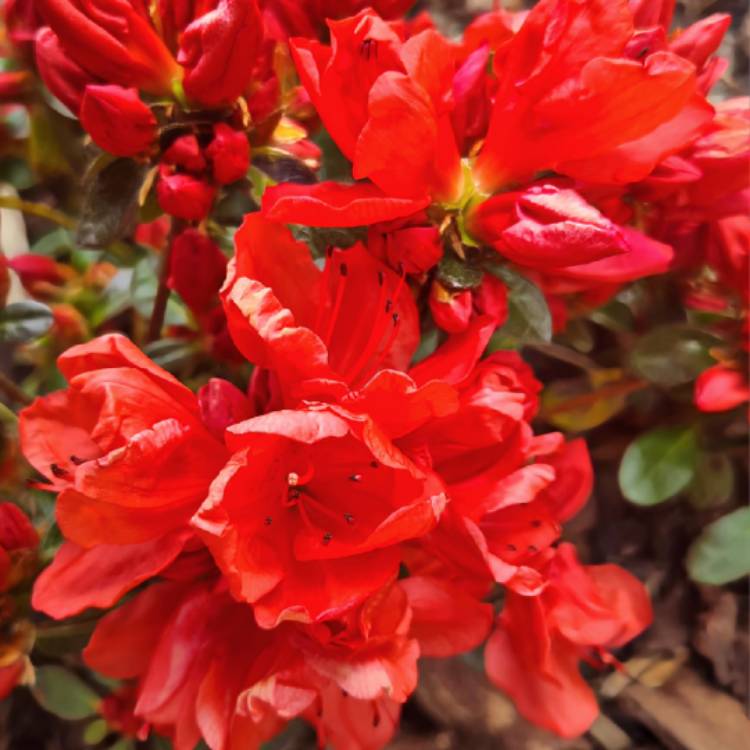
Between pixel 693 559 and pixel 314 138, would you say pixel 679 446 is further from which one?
pixel 314 138

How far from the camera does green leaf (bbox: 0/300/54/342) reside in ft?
2.59

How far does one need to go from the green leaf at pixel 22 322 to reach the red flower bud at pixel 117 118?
0.22m

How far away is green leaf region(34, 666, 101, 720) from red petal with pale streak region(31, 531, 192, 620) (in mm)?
333

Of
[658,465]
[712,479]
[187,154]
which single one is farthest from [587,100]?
[712,479]

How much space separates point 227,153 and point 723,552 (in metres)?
0.67

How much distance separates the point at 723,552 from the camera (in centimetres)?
93

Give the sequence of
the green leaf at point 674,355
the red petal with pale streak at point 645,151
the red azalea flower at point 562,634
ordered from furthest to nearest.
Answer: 1. the green leaf at point 674,355
2. the red azalea flower at point 562,634
3. the red petal with pale streak at point 645,151

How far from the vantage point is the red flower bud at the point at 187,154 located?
64 centimetres

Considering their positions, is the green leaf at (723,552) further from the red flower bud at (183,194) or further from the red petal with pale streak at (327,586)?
the red flower bud at (183,194)

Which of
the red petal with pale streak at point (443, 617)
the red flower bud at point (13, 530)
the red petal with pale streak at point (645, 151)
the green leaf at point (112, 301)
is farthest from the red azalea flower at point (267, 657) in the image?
the green leaf at point (112, 301)

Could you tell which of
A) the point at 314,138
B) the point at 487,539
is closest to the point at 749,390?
the point at 487,539

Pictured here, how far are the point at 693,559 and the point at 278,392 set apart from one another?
0.56 metres

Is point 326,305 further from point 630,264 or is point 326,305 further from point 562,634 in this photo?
point 562,634

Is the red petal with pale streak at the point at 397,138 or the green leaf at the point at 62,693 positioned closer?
the red petal with pale streak at the point at 397,138
